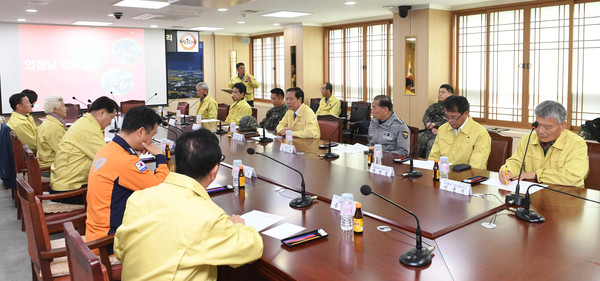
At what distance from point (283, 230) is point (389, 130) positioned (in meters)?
2.46

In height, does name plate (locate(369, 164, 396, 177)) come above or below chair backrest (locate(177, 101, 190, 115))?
below

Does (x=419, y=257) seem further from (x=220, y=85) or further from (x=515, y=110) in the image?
(x=220, y=85)

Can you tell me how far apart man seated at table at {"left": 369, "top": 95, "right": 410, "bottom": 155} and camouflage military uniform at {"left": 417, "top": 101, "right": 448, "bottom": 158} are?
4.04 feet

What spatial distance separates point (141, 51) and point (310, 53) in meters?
3.74

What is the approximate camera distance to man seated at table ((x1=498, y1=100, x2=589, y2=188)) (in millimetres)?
2959

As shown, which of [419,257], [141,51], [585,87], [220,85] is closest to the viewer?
[419,257]

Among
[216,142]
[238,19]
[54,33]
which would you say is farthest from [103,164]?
[54,33]

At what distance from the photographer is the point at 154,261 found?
1631mm

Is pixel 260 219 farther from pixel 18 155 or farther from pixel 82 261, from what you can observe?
pixel 18 155

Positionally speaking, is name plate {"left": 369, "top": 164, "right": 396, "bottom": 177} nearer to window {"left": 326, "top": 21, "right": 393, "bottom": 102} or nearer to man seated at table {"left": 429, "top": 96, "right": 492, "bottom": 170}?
man seated at table {"left": 429, "top": 96, "right": 492, "bottom": 170}

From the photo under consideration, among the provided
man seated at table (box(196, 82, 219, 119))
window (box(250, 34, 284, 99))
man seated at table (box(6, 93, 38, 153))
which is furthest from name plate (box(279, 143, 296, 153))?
window (box(250, 34, 284, 99))

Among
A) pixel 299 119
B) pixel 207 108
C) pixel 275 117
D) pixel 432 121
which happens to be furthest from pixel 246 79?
pixel 299 119

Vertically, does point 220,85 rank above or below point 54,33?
below

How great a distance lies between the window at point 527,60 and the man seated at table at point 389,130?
3.27m
